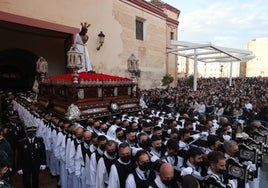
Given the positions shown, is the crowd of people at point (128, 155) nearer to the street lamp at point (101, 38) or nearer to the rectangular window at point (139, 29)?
the street lamp at point (101, 38)

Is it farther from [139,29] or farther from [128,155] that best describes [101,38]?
[128,155]

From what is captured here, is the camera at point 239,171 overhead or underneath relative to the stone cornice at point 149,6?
underneath

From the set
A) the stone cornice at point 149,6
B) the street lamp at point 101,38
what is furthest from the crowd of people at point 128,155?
the stone cornice at point 149,6

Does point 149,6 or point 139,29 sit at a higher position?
point 149,6

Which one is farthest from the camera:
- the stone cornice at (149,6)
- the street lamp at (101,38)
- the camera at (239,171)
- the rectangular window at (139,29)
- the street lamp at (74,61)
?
the rectangular window at (139,29)

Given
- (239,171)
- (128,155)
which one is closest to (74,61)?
(128,155)

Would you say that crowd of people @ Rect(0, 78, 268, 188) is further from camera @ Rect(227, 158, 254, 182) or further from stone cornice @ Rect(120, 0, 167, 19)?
stone cornice @ Rect(120, 0, 167, 19)

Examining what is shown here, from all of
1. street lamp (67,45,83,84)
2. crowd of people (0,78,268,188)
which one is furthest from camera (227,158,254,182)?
street lamp (67,45,83,84)

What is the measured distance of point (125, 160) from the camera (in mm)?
3945

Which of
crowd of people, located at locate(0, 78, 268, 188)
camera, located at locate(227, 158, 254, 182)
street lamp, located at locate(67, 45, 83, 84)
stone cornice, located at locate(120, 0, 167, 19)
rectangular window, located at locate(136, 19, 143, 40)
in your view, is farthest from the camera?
rectangular window, located at locate(136, 19, 143, 40)

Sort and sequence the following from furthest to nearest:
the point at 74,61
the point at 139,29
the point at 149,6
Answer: the point at 149,6, the point at 139,29, the point at 74,61

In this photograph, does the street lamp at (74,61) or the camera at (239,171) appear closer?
the camera at (239,171)

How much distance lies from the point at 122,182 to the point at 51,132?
150 inches

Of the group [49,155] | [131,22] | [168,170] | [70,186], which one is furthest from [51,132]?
[131,22]
